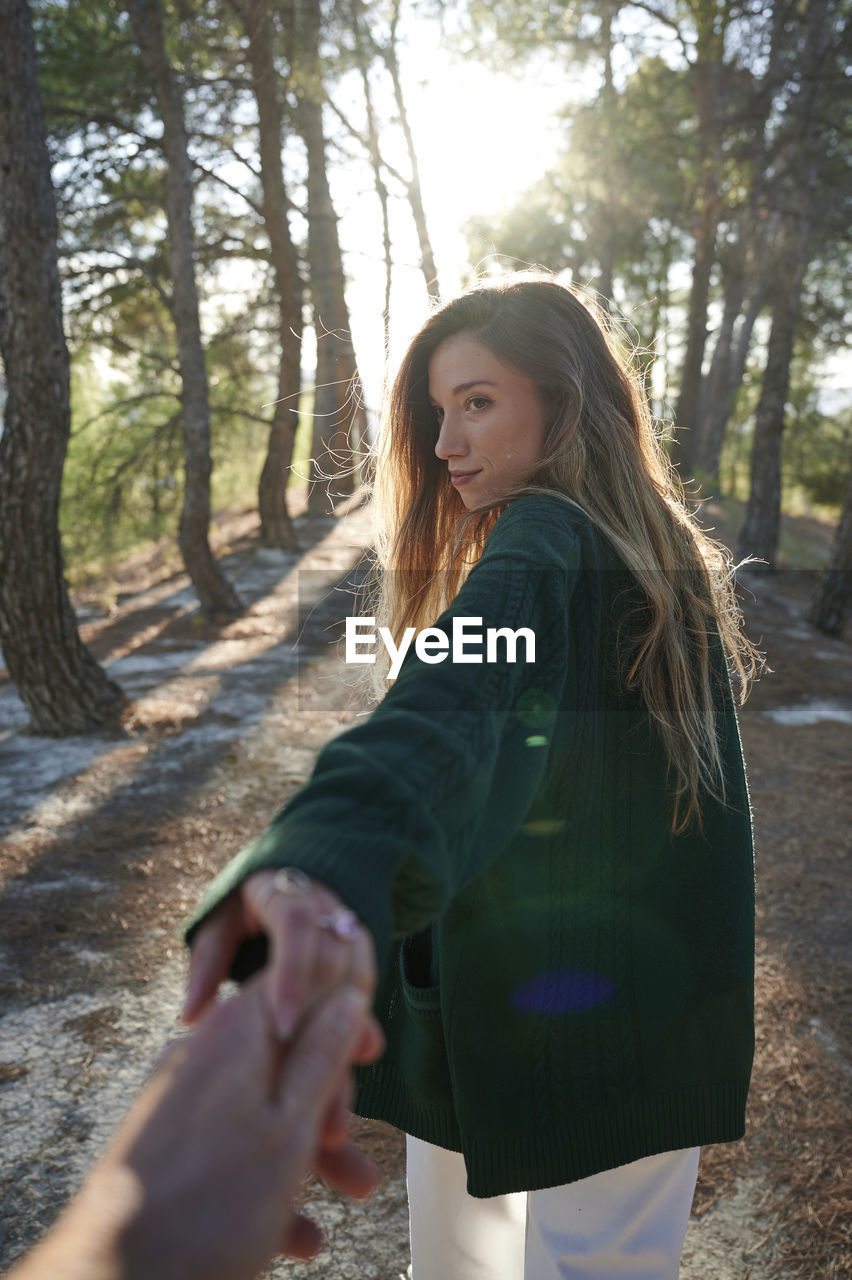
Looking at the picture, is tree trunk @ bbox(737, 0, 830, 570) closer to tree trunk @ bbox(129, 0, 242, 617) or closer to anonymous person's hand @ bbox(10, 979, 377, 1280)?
tree trunk @ bbox(129, 0, 242, 617)

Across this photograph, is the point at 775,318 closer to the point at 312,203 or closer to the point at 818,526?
the point at 312,203

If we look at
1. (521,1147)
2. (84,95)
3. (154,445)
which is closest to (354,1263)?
(521,1147)

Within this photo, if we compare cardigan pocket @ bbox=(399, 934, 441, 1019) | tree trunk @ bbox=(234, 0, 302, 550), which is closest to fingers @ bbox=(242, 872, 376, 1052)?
cardigan pocket @ bbox=(399, 934, 441, 1019)

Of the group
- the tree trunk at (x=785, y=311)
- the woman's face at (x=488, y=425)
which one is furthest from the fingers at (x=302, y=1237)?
the tree trunk at (x=785, y=311)

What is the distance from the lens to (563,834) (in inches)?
49.6

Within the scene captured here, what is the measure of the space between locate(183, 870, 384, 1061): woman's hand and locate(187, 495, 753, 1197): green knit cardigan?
36cm

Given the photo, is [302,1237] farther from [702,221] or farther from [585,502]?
[702,221]

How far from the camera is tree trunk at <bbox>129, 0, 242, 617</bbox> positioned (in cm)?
855

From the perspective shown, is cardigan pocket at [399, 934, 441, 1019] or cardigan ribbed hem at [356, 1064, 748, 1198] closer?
cardigan ribbed hem at [356, 1064, 748, 1198]

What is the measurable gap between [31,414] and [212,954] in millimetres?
5689

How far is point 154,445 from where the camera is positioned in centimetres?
1107

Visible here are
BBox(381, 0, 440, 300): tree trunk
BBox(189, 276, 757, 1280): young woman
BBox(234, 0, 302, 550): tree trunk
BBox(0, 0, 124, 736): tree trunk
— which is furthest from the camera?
BBox(381, 0, 440, 300): tree trunk

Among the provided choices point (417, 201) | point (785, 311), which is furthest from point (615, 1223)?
point (417, 201)

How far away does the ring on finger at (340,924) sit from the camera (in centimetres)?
65
